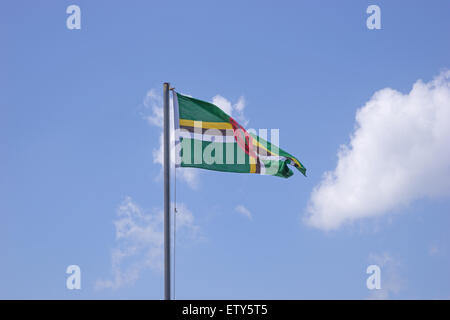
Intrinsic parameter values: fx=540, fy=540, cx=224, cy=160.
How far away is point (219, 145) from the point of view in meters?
20.7

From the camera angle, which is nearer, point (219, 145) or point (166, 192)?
point (166, 192)

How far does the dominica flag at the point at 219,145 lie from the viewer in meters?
19.7

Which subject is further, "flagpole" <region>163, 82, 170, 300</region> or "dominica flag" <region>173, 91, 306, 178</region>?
"dominica flag" <region>173, 91, 306, 178</region>

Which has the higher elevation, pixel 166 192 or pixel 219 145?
pixel 219 145

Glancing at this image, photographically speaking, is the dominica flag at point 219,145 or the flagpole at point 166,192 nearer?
the flagpole at point 166,192

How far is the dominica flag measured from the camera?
1966 centimetres

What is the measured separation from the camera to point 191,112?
2012cm
